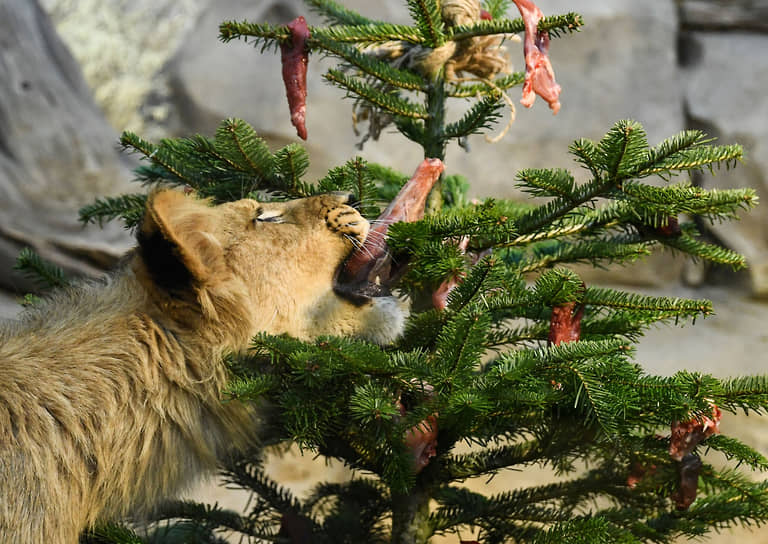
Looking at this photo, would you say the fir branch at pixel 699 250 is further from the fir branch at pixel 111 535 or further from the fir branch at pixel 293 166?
the fir branch at pixel 111 535

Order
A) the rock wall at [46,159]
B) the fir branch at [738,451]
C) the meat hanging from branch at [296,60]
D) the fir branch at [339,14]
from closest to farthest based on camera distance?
1. the fir branch at [738,451]
2. the meat hanging from branch at [296,60]
3. the fir branch at [339,14]
4. the rock wall at [46,159]

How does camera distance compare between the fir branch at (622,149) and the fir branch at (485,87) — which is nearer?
the fir branch at (622,149)

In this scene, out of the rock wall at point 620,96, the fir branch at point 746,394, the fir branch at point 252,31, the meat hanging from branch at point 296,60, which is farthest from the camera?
the rock wall at point 620,96

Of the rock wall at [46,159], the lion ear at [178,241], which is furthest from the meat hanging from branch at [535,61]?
the rock wall at [46,159]

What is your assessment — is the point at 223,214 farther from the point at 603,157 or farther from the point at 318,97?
Result: the point at 318,97

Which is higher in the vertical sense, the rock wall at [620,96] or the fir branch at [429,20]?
the rock wall at [620,96]

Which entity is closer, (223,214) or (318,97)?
(223,214)

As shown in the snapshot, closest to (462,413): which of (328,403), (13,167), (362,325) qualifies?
(328,403)

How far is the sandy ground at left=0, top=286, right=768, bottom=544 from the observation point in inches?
182

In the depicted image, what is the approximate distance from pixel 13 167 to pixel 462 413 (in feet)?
15.9

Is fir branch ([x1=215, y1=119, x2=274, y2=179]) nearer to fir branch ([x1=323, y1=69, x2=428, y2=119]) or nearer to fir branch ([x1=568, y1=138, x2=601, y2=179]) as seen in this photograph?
fir branch ([x1=323, y1=69, x2=428, y2=119])

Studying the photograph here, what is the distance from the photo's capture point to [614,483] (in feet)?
6.80

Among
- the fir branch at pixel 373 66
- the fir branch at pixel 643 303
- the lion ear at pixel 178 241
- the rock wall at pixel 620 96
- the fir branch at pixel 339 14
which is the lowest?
the fir branch at pixel 643 303

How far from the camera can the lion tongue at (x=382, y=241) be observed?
6.46 ft
